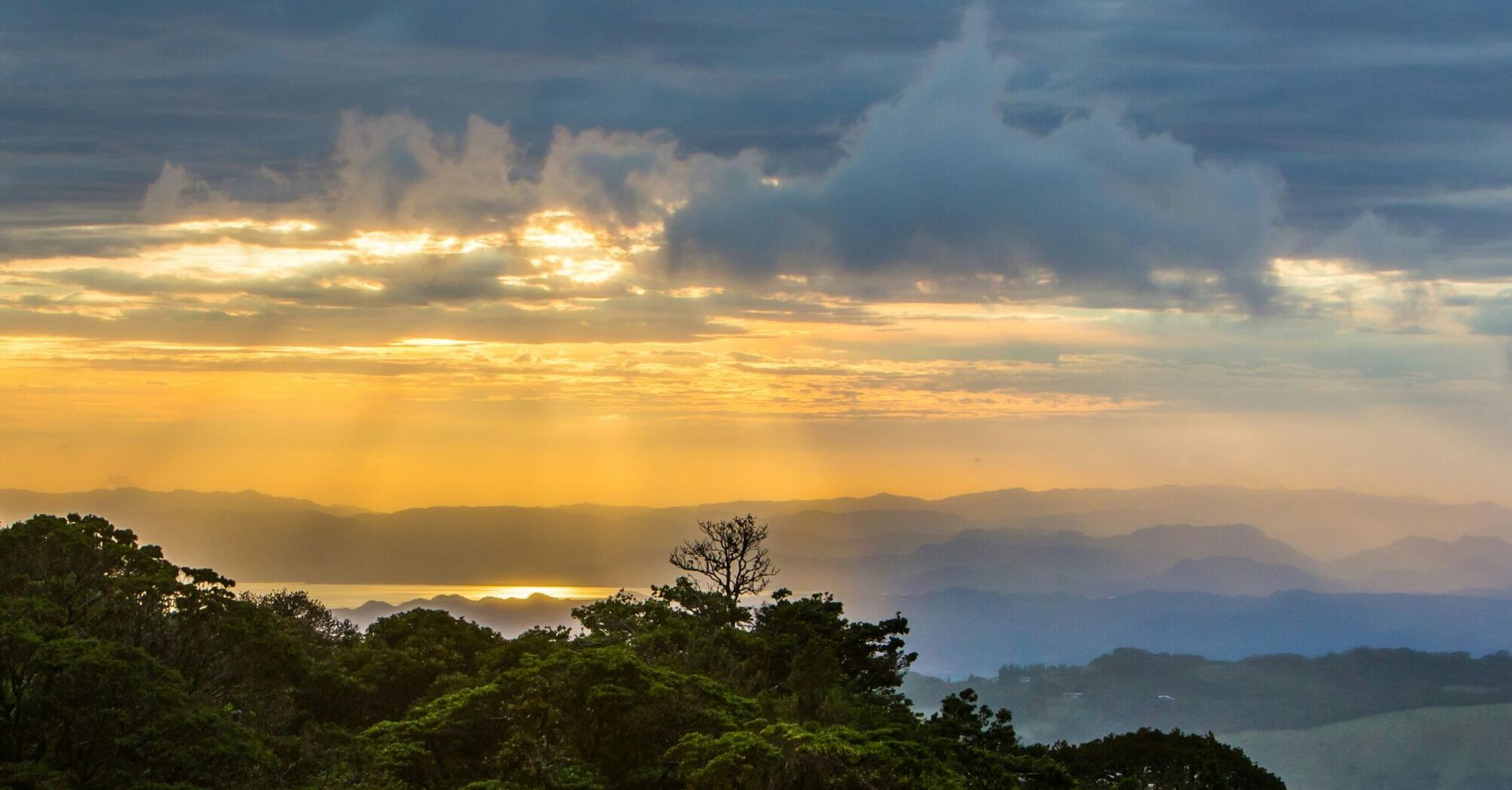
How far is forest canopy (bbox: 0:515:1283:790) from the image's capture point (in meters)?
29.5

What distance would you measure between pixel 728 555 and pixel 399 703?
91.8ft

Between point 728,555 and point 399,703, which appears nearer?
point 399,703

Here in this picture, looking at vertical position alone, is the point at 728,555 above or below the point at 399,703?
above

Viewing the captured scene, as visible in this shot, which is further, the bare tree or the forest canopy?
the bare tree

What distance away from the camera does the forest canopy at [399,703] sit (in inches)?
1163

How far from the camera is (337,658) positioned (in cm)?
4825

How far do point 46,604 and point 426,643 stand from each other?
Result: 781 inches

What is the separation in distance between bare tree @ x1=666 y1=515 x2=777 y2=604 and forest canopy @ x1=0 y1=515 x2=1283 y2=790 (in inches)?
595

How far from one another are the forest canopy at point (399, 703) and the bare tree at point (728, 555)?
15.1 m

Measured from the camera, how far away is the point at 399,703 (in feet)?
161

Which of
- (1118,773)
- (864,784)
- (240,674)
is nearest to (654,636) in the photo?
(240,674)

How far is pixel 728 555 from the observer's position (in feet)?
244

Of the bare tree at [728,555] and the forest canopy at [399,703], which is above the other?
the bare tree at [728,555]

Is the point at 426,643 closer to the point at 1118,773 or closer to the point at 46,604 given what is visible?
the point at 46,604
